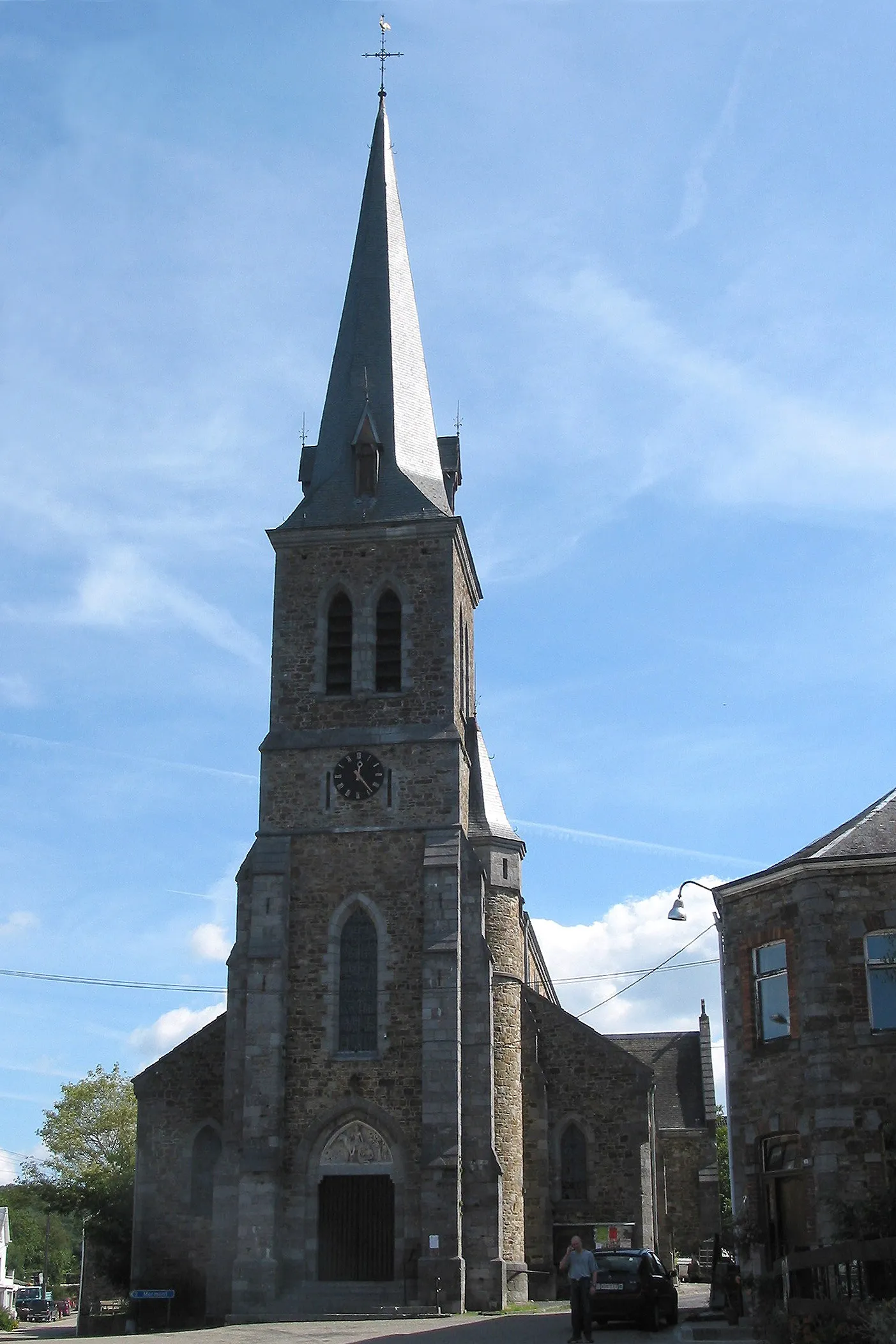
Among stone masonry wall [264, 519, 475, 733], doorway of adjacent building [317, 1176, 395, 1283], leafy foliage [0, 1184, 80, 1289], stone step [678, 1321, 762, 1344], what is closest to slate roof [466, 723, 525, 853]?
stone masonry wall [264, 519, 475, 733]

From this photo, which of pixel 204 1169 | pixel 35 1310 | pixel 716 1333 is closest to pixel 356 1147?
pixel 204 1169

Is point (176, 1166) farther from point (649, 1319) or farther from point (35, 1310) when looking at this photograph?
point (35, 1310)

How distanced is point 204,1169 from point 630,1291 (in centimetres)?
1296

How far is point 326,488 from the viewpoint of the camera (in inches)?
1374

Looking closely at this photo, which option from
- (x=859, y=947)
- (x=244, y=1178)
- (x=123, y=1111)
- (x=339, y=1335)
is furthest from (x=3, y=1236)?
(x=859, y=947)

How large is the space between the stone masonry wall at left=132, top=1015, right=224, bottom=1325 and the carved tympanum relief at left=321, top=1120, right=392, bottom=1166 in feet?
10.5

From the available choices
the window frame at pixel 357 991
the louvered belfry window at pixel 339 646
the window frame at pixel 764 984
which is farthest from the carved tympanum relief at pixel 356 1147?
the window frame at pixel 764 984

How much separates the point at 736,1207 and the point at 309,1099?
388 inches

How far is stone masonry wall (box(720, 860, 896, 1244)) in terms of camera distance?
20.5 meters

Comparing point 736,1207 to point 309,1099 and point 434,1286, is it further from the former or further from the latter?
point 309,1099

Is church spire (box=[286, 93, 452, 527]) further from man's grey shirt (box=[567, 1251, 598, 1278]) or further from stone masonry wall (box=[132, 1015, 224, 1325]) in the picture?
man's grey shirt (box=[567, 1251, 598, 1278])

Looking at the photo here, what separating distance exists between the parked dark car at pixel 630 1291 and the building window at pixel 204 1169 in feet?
38.1

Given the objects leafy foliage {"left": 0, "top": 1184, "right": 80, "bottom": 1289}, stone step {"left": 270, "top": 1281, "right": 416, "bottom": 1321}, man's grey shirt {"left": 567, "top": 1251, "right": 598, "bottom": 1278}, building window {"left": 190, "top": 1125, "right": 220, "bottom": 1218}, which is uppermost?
building window {"left": 190, "top": 1125, "right": 220, "bottom": 1218}

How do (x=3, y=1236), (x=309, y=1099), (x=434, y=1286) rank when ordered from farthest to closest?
(x=3, y=1236), (x=309, y=1099), (x=434, y=1286)
